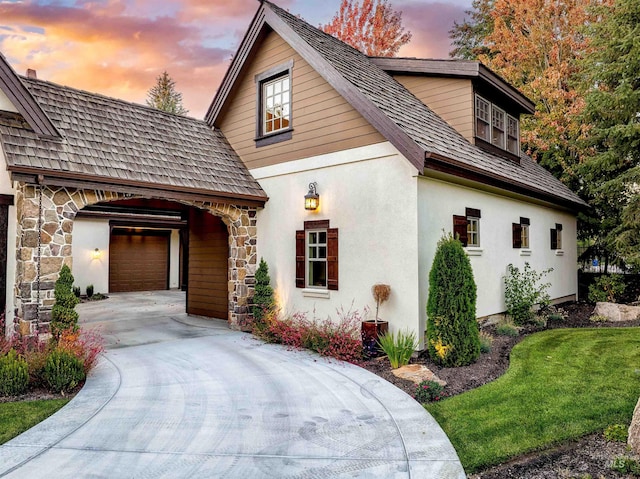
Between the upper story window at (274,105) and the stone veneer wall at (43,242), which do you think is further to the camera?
Result: the upper story window at (274,105)

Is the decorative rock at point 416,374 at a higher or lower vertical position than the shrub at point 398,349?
lower

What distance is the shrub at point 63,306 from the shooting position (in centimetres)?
675

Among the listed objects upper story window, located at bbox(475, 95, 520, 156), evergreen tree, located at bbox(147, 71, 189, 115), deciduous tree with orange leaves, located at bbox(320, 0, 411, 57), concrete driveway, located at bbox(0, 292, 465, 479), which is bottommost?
concrete driveway, located at bbox(0, 292, 465, 479)

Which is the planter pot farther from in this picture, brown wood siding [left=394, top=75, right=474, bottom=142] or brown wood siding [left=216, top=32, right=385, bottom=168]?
brown wood siding [left=394, top=75, right=474, bottom=142]

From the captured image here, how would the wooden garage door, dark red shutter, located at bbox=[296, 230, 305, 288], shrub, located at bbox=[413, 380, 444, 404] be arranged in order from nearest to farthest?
shrub, located at bbox=[413, 380, 444, 404] → dark red shutter, located at bbox=[296, 230, 305, 288] → the wooden garage door

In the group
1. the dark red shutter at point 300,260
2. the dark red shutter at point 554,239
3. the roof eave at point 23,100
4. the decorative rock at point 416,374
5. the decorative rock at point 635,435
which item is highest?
the roof eave at point 23,100

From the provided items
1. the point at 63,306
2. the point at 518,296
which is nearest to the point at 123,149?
the point at 63,306

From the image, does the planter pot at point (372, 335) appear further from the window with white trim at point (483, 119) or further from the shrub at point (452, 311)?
the window with white trim at point (483, 119)

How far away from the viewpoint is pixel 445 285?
670 centimetres

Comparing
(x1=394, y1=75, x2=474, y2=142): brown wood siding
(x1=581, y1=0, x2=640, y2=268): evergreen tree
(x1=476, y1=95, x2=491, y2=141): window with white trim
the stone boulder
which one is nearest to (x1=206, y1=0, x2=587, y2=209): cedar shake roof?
(x1=394, y1=75, x2=474, y2=142): brown wood siding

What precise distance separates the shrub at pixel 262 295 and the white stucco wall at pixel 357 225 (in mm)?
259

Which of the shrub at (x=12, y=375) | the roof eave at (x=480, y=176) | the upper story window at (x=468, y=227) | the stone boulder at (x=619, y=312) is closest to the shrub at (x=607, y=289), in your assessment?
the stone boulder at (x=619, y=312)

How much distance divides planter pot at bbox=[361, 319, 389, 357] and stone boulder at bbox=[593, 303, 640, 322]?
6899 mm

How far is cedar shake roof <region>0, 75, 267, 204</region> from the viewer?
23.7 ft
